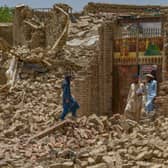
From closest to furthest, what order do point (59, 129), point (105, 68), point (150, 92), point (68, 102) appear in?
1. point (150, 92)
2. point (59, 129)
3. point (68, 102)
4. point (105, 68)

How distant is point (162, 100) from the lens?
1318 centimetres

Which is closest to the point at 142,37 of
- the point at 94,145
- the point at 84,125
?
the point at 84,125

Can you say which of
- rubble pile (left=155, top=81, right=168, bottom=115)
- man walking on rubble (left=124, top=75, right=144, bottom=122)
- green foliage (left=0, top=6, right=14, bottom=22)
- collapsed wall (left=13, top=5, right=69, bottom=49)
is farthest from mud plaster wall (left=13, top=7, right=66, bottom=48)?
green foliage (left=0, top=6, right=14, bottom=22)

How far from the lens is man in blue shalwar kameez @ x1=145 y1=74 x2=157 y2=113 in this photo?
1395 cm

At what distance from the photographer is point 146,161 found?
1061cm

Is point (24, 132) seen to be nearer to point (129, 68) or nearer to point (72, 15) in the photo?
point (129, 68)

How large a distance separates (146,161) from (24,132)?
5339 mm

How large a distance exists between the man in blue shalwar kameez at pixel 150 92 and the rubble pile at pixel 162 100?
0.50 meters

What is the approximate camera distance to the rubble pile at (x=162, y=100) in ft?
43.1

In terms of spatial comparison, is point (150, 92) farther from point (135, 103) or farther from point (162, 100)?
point (162, 100)

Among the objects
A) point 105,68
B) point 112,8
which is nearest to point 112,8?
point 112,8

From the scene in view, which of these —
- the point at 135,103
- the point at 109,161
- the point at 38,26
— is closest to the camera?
the point at 109,161

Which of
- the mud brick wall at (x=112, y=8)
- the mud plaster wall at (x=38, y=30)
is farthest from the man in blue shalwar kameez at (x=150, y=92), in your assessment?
the mud brick wall at (x=112, y=8)

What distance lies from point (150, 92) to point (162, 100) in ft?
3.34
